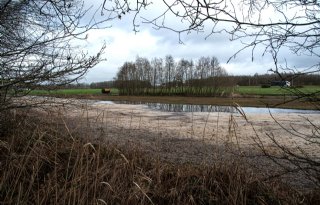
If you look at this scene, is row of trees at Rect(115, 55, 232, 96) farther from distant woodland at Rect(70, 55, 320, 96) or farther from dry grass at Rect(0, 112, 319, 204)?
dry grass at Rect(0, 112, 319, 204)

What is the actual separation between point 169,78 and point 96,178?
8904 cm

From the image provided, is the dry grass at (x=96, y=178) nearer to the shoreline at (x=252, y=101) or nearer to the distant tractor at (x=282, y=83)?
the shoreline at (x=252, y=101)

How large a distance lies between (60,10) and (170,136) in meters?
12.0

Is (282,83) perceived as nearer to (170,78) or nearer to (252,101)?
(252,101)

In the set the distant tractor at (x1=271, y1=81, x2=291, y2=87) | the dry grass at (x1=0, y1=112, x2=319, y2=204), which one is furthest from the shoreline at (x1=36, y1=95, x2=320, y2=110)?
the dry grass at (x1=0, y1=112, x2=319, y2=204)

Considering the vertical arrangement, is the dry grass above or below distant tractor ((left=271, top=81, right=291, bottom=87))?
below

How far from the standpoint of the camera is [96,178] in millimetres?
4645

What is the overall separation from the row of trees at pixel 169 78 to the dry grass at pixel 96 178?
75.3 m

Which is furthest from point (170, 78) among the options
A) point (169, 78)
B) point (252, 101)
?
point (252, 101)

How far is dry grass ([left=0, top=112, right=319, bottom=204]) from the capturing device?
4.64 meters

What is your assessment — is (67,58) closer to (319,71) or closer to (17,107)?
(17,107)

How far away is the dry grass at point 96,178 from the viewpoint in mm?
4641

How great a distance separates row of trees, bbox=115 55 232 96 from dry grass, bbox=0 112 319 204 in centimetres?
7527

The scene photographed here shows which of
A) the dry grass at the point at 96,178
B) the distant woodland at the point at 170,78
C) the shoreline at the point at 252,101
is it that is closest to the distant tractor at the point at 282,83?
the shoreline at the point at 252,101
